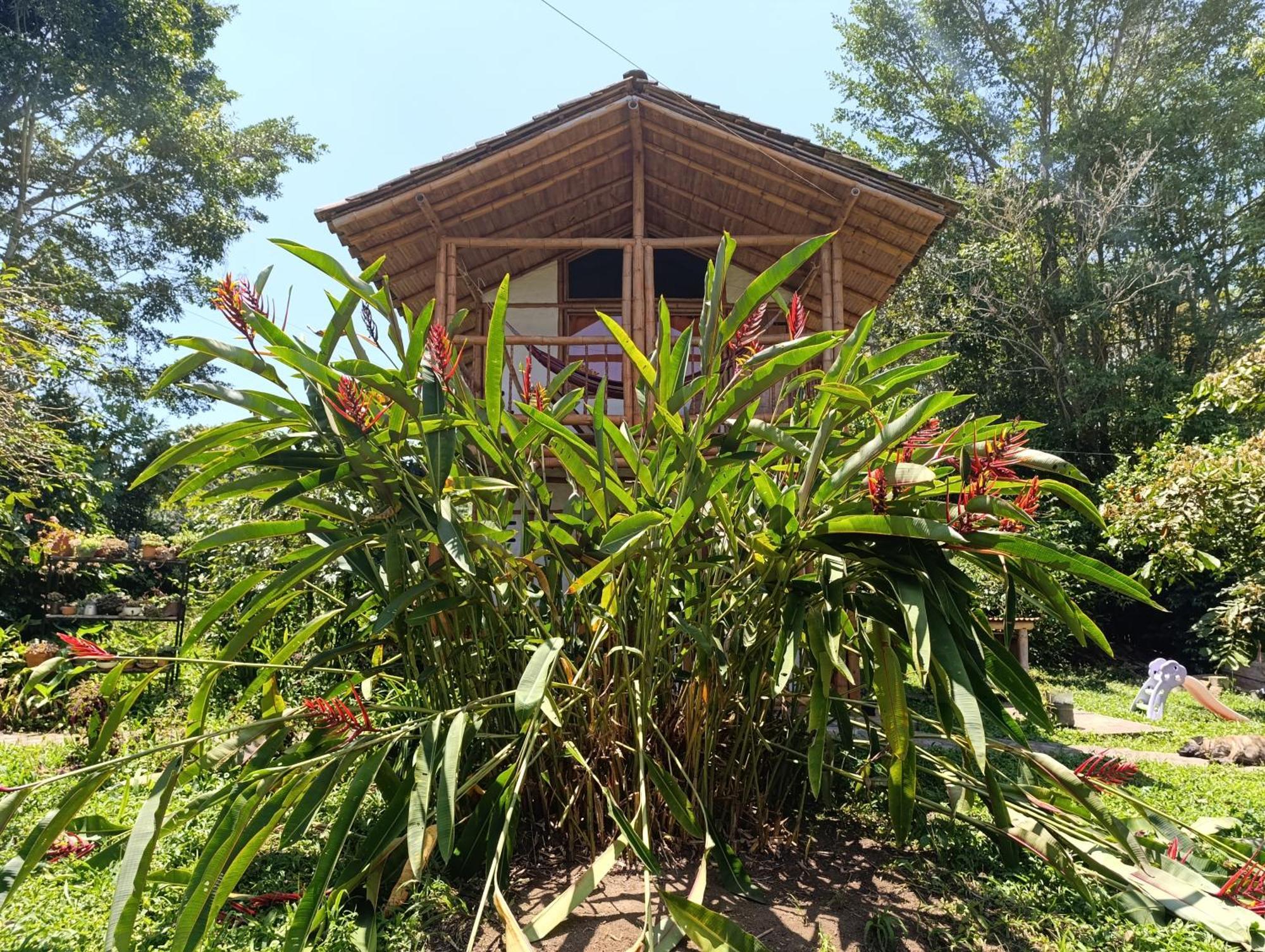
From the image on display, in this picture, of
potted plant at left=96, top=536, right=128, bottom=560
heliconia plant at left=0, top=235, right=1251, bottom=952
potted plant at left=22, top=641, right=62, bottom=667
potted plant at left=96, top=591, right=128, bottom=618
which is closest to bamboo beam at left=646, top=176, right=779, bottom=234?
heliconia plant at left=0, top=235, right=1251, bottom=952

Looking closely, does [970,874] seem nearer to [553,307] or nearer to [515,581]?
[515,581]

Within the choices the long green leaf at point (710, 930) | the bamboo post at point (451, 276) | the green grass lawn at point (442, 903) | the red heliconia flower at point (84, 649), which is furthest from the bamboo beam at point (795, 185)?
the red heliconia flower at point (84, 649)

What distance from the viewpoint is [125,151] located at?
624 inches

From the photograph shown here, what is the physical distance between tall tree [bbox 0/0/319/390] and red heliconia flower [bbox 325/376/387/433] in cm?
1487

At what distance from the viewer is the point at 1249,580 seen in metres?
5.68

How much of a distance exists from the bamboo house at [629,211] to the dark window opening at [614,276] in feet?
0.74

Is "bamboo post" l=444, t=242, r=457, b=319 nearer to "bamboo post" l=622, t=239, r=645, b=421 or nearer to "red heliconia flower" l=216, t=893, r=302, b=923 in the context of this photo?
"bamboo post" l=622, t=239, r=645, b=421

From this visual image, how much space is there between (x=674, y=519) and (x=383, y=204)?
4.05 meters

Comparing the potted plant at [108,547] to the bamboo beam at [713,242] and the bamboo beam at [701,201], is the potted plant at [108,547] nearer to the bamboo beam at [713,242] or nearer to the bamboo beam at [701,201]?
the bamboo beam at [713,242]

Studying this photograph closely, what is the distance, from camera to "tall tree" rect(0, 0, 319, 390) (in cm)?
1420

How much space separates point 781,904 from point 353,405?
5.47 feet

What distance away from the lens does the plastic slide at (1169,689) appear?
740 centimetres

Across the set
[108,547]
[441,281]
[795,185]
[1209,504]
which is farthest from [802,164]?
[108,547]

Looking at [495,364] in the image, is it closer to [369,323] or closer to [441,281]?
[369,323]
